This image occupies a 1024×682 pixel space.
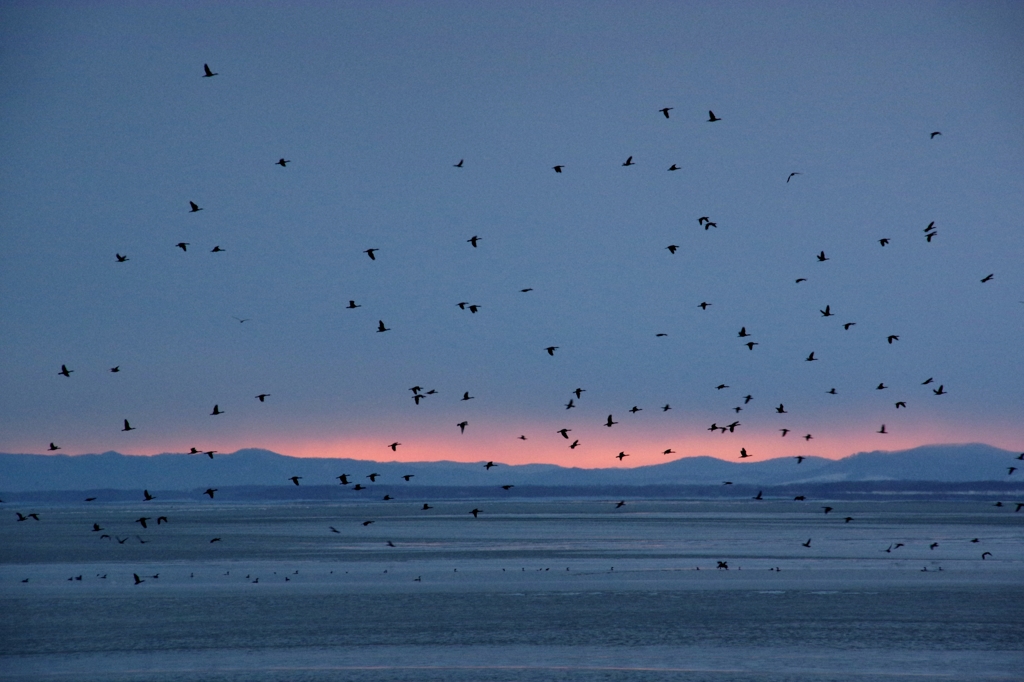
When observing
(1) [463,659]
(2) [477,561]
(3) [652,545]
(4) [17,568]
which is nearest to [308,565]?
(2) [477,561]

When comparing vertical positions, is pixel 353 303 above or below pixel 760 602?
above

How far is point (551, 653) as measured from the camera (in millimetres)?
31328

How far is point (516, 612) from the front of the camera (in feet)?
128

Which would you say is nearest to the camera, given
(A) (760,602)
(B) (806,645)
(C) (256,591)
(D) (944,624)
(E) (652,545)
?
(B) (806,645)

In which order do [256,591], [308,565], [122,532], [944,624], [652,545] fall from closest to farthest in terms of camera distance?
[944,624] → [256,591] → [308,565] → [652,545] → [122,532]

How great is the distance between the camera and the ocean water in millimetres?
29534

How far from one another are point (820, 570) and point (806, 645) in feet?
73.2

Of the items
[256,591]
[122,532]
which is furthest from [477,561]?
[122,532]

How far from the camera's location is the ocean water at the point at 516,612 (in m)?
29.5

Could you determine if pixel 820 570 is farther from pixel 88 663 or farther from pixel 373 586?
pixel 88 663

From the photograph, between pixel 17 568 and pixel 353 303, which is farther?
pixel 17 568

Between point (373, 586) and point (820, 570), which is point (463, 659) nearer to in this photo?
point (373, 586)

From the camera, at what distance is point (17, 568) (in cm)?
5644

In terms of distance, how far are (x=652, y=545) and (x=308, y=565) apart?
24.5 metres
